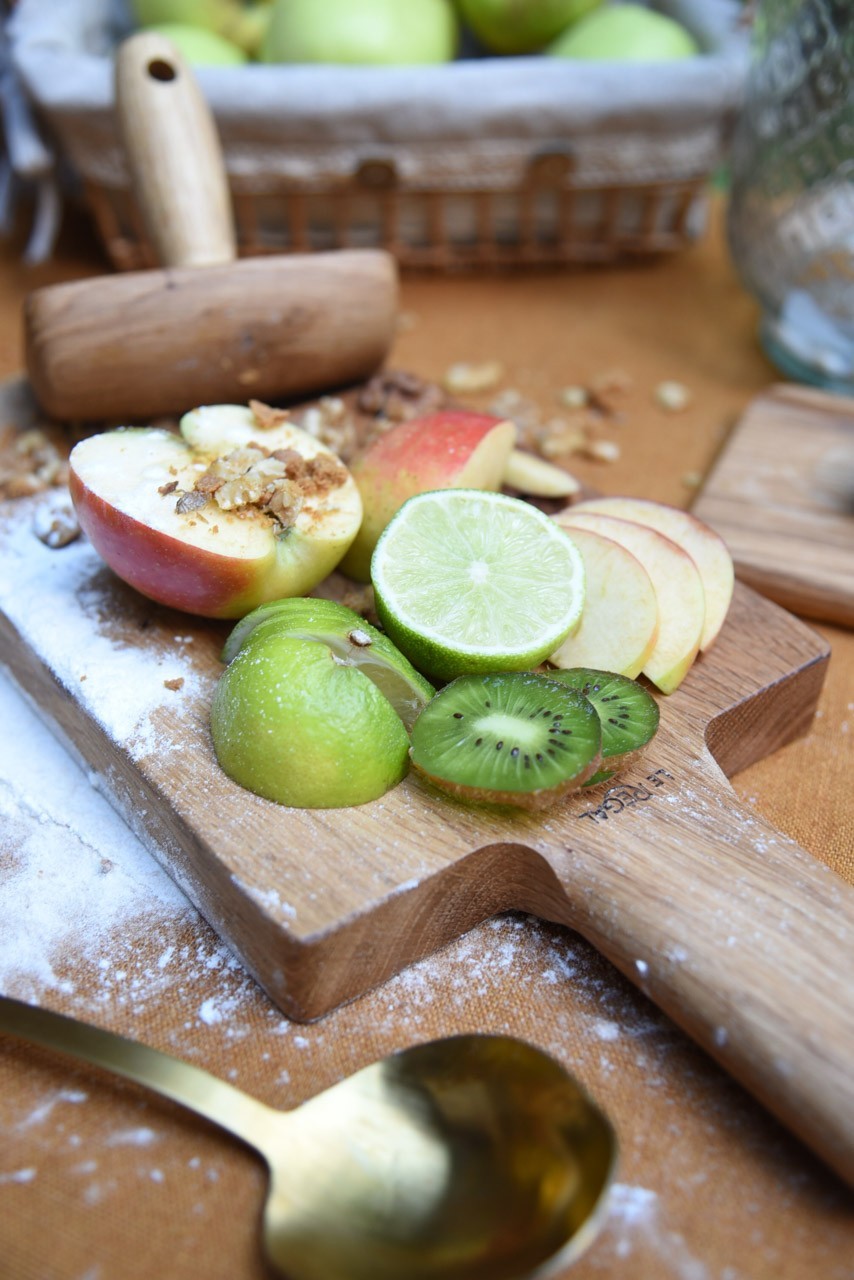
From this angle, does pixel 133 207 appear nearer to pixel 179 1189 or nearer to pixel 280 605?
pixel 280 605

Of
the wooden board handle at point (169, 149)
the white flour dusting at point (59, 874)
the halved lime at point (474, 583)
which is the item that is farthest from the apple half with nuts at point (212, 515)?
the wooden board handle at point (169, 149)

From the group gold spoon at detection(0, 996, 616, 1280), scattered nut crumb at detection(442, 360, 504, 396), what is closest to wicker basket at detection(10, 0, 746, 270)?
scattered nut crumb at detection(442, 360, 504, 396)

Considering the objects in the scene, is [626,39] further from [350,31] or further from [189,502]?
[189,502]

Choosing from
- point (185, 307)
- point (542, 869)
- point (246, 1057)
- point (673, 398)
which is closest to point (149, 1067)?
point (246, 1057)

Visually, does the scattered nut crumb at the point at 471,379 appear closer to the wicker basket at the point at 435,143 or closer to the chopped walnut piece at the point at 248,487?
the wicker basket at the point at 435,143

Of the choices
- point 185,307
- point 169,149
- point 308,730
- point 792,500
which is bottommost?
point 792,500

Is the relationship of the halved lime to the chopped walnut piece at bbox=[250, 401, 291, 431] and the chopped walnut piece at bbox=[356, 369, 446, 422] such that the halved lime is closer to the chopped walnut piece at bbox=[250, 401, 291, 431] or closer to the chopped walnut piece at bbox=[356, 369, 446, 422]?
the chopped walnut piece at bbox=[250, 401, 291, 431]
